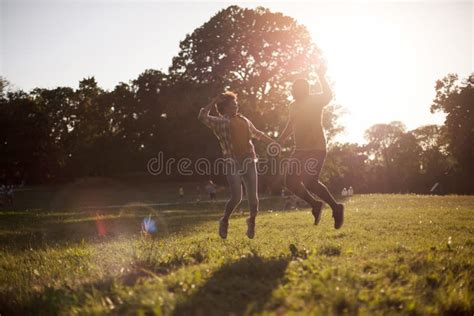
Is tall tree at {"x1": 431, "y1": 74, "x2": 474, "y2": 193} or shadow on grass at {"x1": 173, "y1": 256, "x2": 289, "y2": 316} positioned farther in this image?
tall tree at {"x1": 431, "y1": 74, "x2": 474, "y2": 193}

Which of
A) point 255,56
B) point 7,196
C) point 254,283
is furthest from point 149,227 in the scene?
point 255,56

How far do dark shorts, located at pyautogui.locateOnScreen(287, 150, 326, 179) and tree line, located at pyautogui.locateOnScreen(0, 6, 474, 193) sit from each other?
34.2 meters

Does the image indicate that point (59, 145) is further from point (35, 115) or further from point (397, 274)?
point (397, 274)

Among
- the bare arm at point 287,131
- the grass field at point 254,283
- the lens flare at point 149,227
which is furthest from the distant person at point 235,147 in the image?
the lens flare at point 149,227

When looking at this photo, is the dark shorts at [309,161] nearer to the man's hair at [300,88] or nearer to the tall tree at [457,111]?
the man's hair at [300,88]

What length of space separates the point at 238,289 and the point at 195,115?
1865 inches

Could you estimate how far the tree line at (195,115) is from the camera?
43.5m

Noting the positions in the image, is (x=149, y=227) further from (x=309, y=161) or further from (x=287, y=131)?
(x=309, y=161)

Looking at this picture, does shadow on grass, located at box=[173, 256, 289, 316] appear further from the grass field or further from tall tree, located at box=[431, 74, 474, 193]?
tall tree, located at box=[431, 74, 474, 193]

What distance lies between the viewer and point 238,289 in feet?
14.3

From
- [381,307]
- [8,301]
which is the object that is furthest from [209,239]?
[381,307]

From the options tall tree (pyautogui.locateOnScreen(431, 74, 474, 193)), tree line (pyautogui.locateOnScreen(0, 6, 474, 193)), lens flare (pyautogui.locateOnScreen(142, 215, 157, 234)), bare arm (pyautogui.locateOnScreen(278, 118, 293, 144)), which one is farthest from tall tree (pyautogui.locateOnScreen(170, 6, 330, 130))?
bare arm (pyautogui.locateOnScreen(278, 118, 293, 144))

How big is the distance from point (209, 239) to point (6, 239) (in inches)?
242

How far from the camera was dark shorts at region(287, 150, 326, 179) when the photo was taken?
7.33 m
